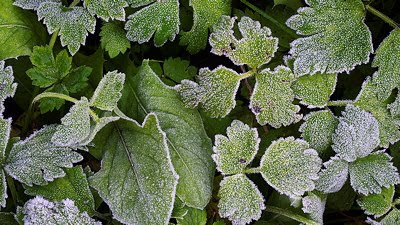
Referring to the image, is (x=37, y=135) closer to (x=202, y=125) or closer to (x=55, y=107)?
(x=55, y=107)

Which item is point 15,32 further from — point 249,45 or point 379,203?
point 379,203

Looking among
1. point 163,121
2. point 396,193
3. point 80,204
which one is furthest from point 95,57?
point 396,193

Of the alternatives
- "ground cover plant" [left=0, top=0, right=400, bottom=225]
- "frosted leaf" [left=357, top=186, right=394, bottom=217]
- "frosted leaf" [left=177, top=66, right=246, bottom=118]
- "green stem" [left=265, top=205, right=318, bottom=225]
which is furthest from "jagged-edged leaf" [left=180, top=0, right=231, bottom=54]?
"frosted leaf" [left=357, top=186, right=394, bottom=217]

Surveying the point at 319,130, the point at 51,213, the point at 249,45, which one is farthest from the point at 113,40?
the point at 319,130

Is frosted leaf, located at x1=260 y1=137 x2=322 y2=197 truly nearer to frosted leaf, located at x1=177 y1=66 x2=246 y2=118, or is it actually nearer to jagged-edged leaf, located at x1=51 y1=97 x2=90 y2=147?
frosted leaf, located at x1=177 y1=66 x2=246 y2=118

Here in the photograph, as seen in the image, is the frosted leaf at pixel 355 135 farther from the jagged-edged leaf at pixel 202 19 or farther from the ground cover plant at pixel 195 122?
the jagged-edged leaf at pixel 202 19
